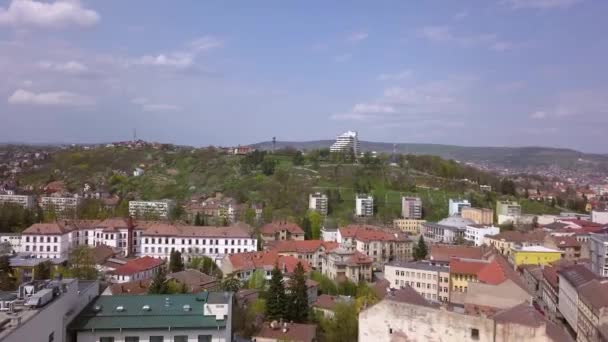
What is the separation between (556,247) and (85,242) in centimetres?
4799

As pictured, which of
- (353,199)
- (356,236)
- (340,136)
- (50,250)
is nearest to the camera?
(50,250)

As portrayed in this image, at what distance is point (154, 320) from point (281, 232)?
43.1m

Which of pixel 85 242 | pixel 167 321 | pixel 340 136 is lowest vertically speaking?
pixel 85 242

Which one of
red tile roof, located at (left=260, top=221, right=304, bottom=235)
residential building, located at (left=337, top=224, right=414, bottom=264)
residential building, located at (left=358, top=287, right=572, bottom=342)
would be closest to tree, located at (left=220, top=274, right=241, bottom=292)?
residential building, located at (left=358, top=287, right=572, bottom=342)

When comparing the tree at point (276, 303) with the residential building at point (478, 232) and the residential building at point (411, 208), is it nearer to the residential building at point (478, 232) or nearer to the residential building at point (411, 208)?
the residential building at point (478, 232)

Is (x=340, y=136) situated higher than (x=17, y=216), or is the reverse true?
(x=340, y=136)

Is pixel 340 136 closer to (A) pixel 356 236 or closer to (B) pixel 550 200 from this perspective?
(B) pixel 550 200

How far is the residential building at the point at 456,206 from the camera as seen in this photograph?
81.4 meters

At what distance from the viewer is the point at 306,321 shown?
3039 centimetres

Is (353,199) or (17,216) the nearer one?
(17,216)

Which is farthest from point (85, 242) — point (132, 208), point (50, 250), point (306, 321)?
point (306, 321)

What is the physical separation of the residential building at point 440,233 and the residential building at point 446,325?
49.9 meters

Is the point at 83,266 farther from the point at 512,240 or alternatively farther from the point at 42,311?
the point at 512,240

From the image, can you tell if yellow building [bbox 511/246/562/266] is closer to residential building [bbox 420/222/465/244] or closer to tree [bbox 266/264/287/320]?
residential building [bbox 420/222/465/244]
